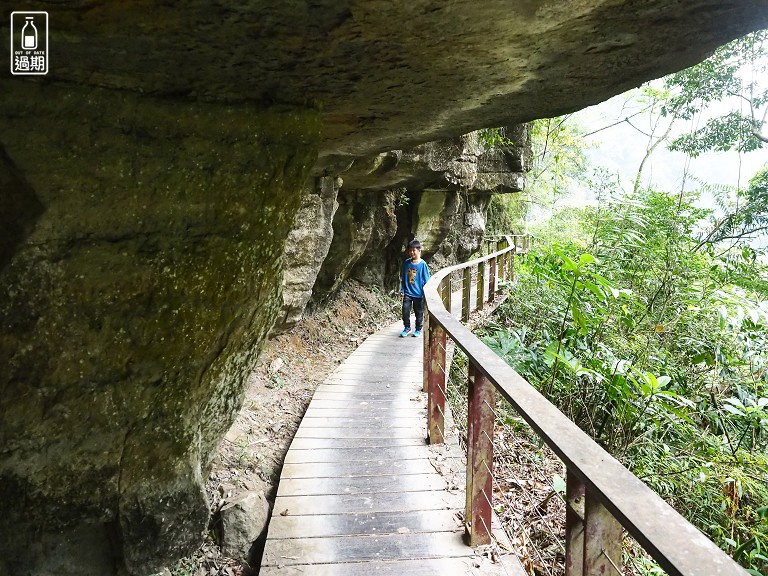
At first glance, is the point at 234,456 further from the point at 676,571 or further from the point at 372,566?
the point at 676,571

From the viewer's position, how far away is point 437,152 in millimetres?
8719

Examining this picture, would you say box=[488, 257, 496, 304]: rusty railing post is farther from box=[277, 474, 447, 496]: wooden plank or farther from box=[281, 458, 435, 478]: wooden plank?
box=[277, 474, 447, 496]: wooden plank

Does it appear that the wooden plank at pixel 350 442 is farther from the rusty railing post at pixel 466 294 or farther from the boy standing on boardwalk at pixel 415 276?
the rusty railing post at pixel 466 294

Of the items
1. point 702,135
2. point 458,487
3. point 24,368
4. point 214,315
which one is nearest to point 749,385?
point 458,487

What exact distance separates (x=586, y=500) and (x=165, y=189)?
230 cm

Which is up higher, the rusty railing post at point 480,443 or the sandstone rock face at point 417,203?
the sandstone rock face at point 417,203

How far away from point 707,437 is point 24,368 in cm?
680

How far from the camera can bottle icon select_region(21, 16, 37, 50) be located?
1828 millimetres

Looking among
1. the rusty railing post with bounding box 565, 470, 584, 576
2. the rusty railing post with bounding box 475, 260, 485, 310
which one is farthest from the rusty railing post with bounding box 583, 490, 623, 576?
the rusty railing post with bounding box 475, 260, 485, 310

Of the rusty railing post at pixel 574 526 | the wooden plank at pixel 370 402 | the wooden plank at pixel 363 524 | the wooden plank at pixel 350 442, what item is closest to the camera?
the rusty railing post at pixel 574 526

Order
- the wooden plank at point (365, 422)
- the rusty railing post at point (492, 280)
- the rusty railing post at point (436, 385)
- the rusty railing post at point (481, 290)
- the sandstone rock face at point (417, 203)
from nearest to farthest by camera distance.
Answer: the rusty railing post at point (436, 385) < the wooden plank at point (365, 422) < the sandstone rock face at point (417, 203) < the rusty railing post at point (481, 290) < the rusty railing post at point (492, 280)

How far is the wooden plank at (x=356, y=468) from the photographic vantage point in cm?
382

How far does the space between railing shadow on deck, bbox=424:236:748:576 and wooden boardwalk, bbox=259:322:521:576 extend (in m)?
0.32

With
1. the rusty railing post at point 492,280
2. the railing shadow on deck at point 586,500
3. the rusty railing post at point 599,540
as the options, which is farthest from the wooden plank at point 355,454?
the rusty railing post at point 492,280
